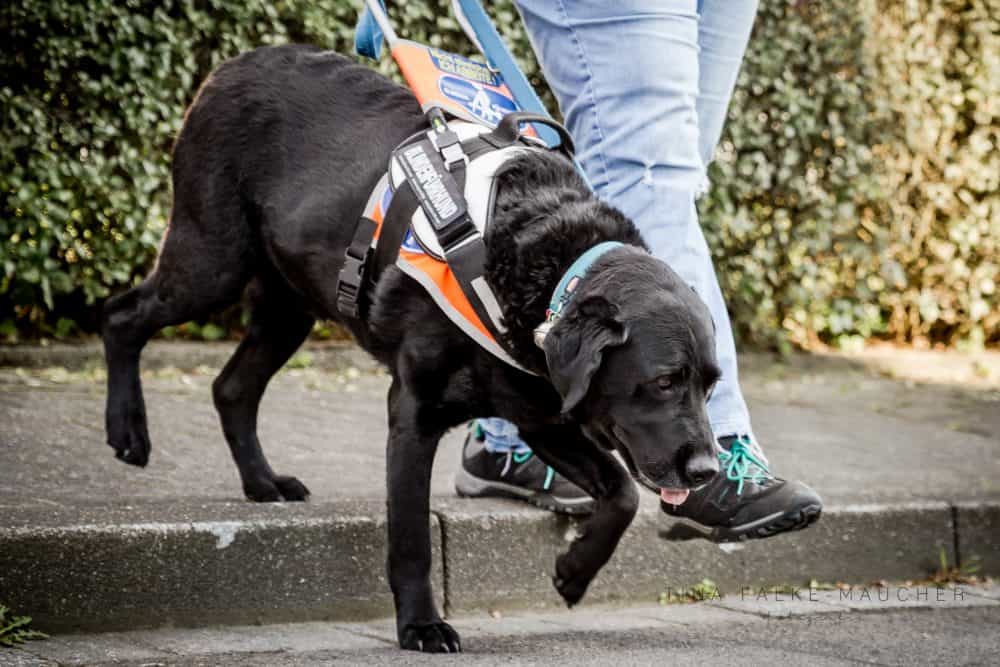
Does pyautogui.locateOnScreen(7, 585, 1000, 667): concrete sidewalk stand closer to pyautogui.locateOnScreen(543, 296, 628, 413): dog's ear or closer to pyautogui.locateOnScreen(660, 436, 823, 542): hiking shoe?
pyautogui.locateOnScreen(660, 436, 823, 542): hiking shoe

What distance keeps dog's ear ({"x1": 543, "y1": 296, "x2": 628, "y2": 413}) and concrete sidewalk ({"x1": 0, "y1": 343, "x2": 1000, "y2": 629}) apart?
2.95 feet

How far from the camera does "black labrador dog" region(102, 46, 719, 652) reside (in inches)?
106

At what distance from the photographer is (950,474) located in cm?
463

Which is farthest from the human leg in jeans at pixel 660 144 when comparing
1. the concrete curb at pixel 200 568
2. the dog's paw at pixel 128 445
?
the dog's paw at pixel 128 445

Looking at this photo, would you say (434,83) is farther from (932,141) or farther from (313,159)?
(932,141)

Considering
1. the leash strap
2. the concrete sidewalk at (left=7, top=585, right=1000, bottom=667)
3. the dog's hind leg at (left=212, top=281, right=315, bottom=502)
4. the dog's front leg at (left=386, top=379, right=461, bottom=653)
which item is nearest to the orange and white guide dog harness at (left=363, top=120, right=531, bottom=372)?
the dog's front leg at (left=386, top=379, right=461, bottom=653)

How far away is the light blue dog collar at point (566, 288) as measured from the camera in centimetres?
276

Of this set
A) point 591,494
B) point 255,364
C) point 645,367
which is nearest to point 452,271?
point 645,367

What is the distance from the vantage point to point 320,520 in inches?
131

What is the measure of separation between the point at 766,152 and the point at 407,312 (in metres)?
4.24

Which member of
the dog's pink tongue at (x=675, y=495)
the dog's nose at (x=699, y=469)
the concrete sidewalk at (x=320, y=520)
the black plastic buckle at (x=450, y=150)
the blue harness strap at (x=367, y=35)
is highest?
the blue harness strap at (x=367, y=35)

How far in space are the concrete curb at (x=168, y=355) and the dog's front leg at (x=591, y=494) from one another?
Answer: 253 centimetres

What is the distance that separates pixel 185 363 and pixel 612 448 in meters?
3.57

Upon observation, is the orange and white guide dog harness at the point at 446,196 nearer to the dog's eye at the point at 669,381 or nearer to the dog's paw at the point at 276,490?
the dog's eye at the point at 669,381
